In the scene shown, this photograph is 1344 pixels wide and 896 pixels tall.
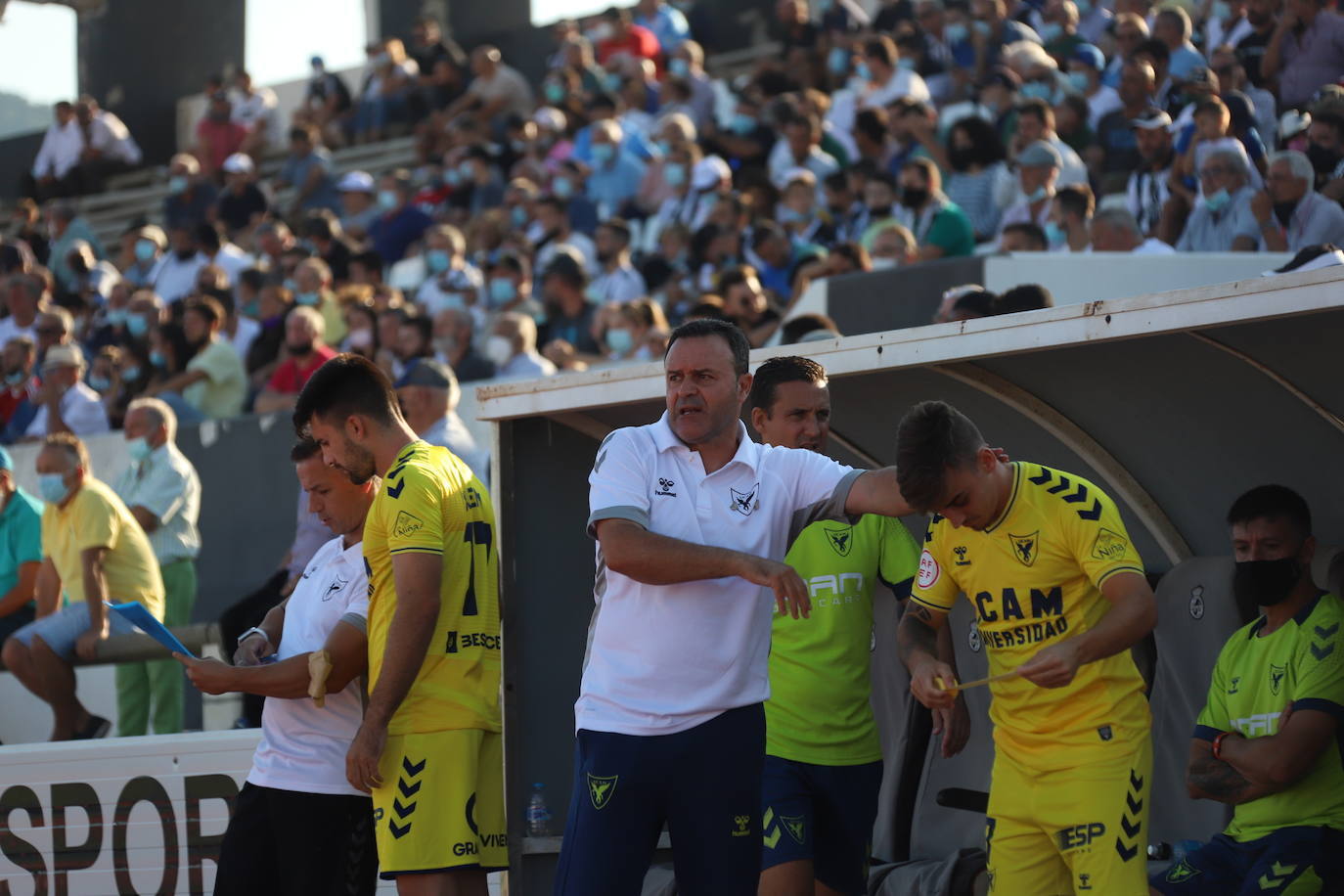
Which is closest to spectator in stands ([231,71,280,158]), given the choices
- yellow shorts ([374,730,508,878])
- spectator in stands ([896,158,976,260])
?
spectator in stands ([896,158,976,260])

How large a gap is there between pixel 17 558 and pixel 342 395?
5.78m

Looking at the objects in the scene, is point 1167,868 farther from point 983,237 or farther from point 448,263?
point 448,263

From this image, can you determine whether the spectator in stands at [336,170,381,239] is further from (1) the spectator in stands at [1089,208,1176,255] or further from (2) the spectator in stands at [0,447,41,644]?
(1) the spectator in stands at [1089,208,1176,255]

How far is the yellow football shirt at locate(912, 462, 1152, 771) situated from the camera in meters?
4.64

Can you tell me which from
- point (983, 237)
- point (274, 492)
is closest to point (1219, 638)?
point (983, 237)

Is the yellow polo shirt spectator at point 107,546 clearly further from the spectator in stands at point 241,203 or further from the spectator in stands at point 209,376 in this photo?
the spectator in stands at point 241,203

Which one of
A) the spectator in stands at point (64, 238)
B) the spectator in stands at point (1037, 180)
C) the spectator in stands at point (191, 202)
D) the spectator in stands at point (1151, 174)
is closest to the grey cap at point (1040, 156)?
the spectator in stands at point (1037, 180)

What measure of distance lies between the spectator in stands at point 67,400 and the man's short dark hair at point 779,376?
32.0 feet

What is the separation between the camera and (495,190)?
17.2 m

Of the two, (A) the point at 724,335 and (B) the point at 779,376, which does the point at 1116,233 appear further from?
(A) the point at 724,335

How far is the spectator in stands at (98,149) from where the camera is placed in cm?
2395

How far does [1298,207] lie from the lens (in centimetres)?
912

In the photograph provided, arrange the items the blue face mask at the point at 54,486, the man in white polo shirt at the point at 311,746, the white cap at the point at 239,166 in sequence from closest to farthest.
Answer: the man in white polo shirt at the point at 311,746, the blue face mask at the point at 54,486, the white cap at the point at 239,166

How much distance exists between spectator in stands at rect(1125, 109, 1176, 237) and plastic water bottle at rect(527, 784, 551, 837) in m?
6.06
